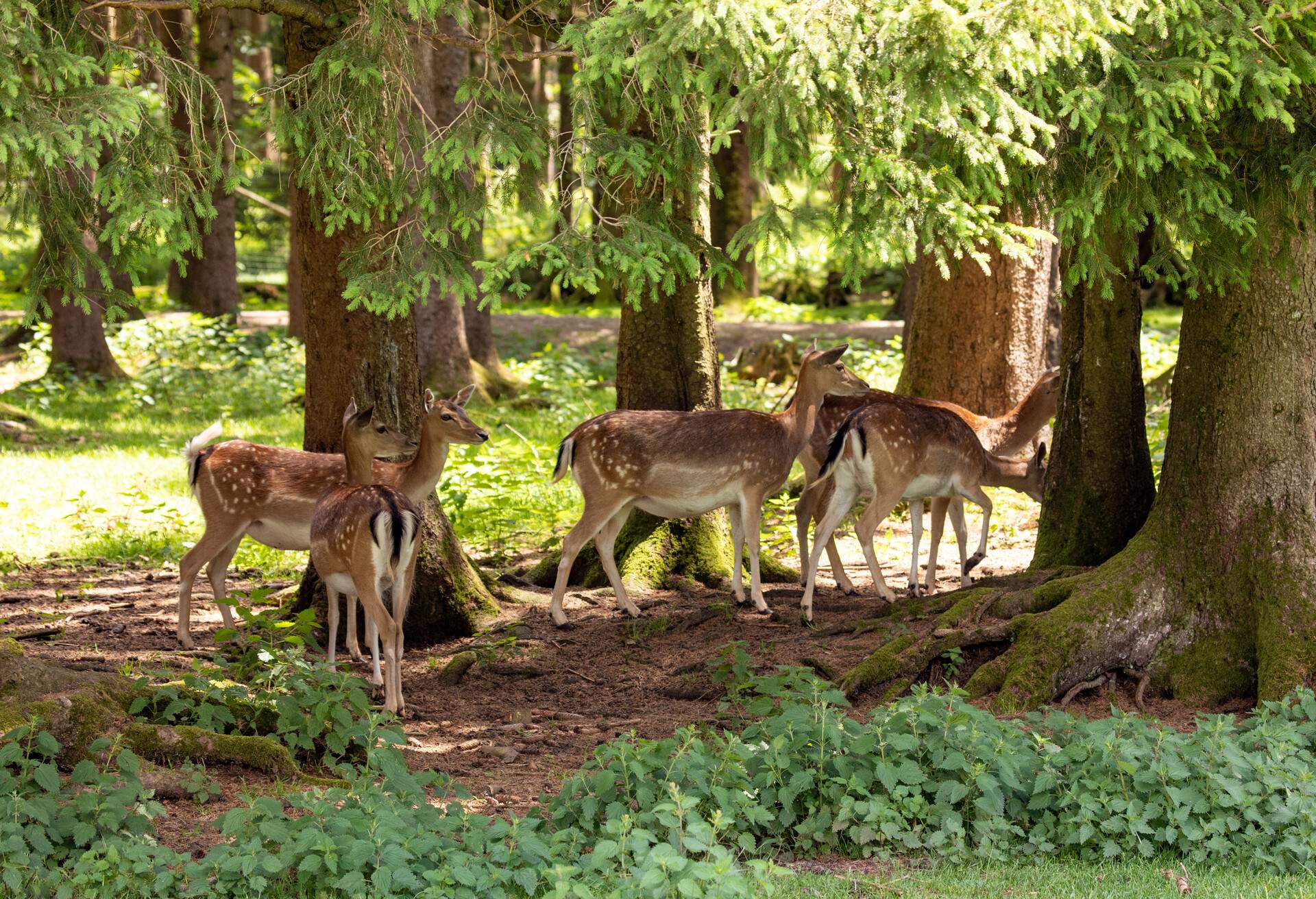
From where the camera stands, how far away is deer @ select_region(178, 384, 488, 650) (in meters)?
8.82

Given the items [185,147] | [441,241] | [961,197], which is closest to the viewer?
[961,197]

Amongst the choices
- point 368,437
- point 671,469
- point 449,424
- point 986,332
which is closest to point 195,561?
point 368,437

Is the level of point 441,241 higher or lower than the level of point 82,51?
lower

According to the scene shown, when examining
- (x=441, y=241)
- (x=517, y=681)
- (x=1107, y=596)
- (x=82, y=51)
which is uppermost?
(x=82, y=51)

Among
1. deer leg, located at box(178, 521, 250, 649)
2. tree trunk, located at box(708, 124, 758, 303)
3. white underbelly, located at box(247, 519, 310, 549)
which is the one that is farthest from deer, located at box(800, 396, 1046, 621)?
tree trunk, located at box(708, 124, 758, 303)

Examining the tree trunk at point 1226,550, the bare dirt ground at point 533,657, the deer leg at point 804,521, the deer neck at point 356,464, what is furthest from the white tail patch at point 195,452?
the tree trunk at point 1226,550

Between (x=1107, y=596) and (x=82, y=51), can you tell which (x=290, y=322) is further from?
(x=1107, y=596)

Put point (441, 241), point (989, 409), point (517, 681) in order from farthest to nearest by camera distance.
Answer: point (989, 409), point (517, 681), point (441, 241)

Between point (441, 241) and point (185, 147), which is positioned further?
point (185, 147)

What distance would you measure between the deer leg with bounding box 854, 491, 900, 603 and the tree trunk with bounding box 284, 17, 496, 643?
2590mm

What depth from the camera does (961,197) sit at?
611cm

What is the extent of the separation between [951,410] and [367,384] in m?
4.20

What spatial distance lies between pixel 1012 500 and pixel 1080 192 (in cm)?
722

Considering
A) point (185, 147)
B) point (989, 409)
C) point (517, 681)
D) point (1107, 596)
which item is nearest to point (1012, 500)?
point (989, 409)
